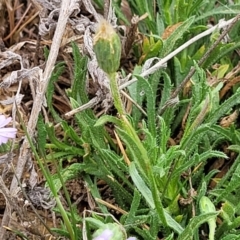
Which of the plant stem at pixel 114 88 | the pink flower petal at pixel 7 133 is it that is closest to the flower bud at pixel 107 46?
the plant stem at pixel 114 88

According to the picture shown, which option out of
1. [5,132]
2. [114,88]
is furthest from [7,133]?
[114,88]

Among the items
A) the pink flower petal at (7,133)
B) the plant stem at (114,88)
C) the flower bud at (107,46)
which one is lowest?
the pink flower petal at (7,133)

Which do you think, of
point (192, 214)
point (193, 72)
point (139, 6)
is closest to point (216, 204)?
point (192, 214)

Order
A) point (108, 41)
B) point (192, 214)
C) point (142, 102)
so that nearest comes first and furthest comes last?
point (108, 41)
point (192, 214)
point (142, 102)

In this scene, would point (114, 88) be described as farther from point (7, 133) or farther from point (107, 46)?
point (7, 133)

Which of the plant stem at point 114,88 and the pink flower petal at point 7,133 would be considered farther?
the pink flower petal at point 7,133

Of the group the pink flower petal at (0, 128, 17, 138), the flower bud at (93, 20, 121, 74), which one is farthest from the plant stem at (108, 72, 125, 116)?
the pink flower petal at (0, 128, 17, 138)

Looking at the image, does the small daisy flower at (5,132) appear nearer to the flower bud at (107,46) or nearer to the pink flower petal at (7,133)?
the pink flower petal at (7,133)

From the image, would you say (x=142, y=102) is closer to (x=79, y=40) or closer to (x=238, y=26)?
(x=79, y=40)
